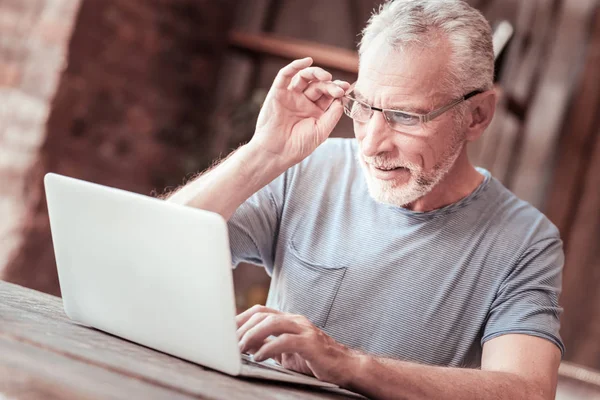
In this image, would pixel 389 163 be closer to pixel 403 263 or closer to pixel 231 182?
pixel 403 263

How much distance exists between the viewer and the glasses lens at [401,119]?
172 centimetres

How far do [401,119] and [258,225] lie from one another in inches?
17.3

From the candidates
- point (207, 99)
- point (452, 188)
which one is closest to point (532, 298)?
point (452, 188)

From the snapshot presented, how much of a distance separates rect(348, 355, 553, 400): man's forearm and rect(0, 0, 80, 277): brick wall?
2.55m

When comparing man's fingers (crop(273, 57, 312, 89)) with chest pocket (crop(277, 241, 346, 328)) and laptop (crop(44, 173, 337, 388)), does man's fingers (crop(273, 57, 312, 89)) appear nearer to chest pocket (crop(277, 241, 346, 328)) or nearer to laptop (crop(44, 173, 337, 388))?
chest pocket (crop(277, 241, 346, 328))

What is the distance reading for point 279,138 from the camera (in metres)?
1.83

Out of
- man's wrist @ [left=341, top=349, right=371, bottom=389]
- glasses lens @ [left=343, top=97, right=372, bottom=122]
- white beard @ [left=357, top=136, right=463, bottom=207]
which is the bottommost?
man's wrist @ [left=341, top=349, right=371, bottom=389]

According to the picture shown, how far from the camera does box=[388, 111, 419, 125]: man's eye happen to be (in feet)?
5.65

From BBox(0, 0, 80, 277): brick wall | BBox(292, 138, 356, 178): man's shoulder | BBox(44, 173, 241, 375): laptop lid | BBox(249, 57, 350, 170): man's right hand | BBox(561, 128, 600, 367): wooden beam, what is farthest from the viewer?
BBox(561, 128, 600, 367): wooden beam

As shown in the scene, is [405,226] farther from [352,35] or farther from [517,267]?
[352,35]

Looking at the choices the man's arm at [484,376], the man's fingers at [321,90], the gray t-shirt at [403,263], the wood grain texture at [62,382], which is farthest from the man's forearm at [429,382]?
the man's fingers at [321,90]

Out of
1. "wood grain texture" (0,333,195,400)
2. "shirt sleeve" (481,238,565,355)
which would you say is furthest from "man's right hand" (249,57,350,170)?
"wood grain texture" (0,333,195,400)

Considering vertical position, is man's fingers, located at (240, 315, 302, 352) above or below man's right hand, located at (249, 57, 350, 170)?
below

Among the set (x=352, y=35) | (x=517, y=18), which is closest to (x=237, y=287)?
(x=352, y=35)
